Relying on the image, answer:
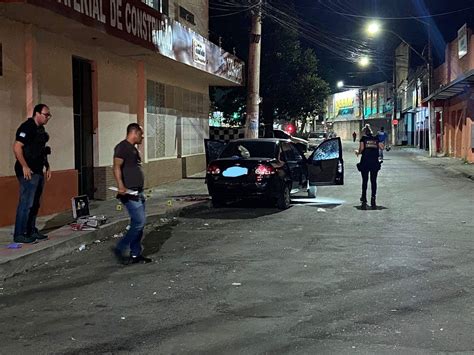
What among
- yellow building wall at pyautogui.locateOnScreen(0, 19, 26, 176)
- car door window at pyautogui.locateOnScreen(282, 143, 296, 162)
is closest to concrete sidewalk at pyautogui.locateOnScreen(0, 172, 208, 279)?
yellow building wall at pyautogui.locateOnScreen(0, 19, 26, 176)

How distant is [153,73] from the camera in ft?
54.1

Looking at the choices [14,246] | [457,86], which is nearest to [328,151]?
[14,246]

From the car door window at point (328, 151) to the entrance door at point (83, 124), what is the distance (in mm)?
5107

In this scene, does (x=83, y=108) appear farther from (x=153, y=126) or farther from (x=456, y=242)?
(x=456, y=242)

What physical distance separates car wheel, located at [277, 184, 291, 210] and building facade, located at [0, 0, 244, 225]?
12.8ft

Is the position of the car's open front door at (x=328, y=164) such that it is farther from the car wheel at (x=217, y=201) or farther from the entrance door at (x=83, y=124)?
the entrance door at (x=83, y=124)

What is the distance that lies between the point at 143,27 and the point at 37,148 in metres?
5.27

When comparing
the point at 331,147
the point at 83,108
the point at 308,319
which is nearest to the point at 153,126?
the point at 83,108

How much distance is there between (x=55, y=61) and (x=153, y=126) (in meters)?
5.57

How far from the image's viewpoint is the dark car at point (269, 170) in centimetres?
1218

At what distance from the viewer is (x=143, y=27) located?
12.5m

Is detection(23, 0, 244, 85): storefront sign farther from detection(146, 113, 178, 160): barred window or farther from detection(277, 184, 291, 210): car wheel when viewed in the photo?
detection(277, 184, 291, 210): car wheel

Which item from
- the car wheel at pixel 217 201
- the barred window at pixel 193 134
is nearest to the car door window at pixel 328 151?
the car wheel at pixel 217 201

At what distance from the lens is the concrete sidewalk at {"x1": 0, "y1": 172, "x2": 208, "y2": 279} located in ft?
24.4
